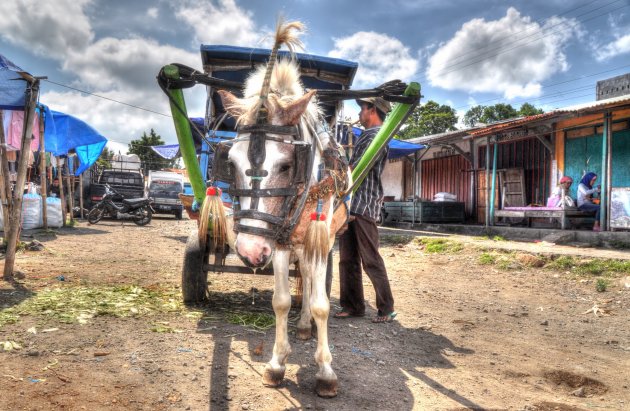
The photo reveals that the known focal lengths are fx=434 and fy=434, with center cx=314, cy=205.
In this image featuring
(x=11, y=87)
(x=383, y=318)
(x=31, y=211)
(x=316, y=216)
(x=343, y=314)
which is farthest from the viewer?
(x=31, y=211)

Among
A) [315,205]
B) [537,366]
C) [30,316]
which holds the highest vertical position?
[315,205]

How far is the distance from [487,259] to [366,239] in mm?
5030

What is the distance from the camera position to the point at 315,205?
10.00 feet

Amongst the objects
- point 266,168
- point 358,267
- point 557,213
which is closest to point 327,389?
point 266,168

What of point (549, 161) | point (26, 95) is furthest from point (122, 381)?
point (549, 161)

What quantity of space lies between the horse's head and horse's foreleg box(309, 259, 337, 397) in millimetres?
397

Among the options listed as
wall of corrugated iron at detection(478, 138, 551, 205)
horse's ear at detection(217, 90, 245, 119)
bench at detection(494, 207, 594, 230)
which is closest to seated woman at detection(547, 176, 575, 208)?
bench at detection(494, 207, 594, 230)

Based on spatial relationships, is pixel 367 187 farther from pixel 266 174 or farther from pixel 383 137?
pixel 266 174

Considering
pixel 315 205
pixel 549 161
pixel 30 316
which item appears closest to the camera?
pixel 315 205

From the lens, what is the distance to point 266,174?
2719 mm

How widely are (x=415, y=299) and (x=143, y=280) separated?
12.6ft

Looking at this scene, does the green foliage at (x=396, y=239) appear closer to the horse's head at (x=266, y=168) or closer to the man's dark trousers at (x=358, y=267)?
the man's dark trousers at (x=358, y=267)

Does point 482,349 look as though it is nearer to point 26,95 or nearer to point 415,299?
point 415,299

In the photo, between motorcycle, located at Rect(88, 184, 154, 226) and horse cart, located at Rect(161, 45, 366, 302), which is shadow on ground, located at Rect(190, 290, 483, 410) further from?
motorcycle, located at Rect(88, 184, 154, 226)
